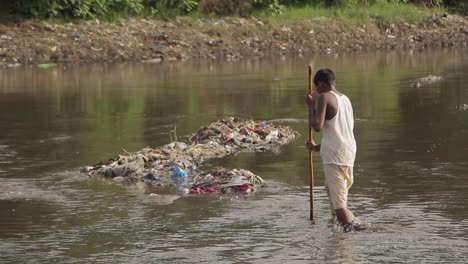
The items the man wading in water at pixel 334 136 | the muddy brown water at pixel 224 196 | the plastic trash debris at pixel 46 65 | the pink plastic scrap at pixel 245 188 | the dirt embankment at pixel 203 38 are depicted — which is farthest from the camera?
the dirt embankment at pixel 203 38

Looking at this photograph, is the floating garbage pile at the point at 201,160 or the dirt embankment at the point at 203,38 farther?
the dirt embankment at the point at 203,38

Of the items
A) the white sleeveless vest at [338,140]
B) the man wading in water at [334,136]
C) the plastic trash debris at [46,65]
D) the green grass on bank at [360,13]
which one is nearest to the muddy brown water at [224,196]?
the man wading in water at [334,136]

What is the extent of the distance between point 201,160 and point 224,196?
101 inches

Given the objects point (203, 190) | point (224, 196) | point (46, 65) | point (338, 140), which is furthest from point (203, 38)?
point (338, 140)

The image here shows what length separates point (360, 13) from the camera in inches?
1703

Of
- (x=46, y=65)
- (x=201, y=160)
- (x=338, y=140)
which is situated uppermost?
(x=338, y=140)

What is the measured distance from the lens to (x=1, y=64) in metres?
32.6

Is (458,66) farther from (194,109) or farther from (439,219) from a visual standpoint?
(439,219)

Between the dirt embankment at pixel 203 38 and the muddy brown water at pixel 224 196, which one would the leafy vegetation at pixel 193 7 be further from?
the muddy brown water at pixel 224 196

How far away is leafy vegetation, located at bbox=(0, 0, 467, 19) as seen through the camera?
118ft

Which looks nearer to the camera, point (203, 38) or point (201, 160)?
point (201, 160)

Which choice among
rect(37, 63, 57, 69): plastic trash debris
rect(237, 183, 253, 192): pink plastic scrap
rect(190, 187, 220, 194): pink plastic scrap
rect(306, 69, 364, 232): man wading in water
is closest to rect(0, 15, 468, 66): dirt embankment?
rect(37, 63, 57, 69): plastic trash debris

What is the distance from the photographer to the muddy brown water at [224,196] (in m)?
11.0

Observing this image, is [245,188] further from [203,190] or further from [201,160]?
[201,160]
